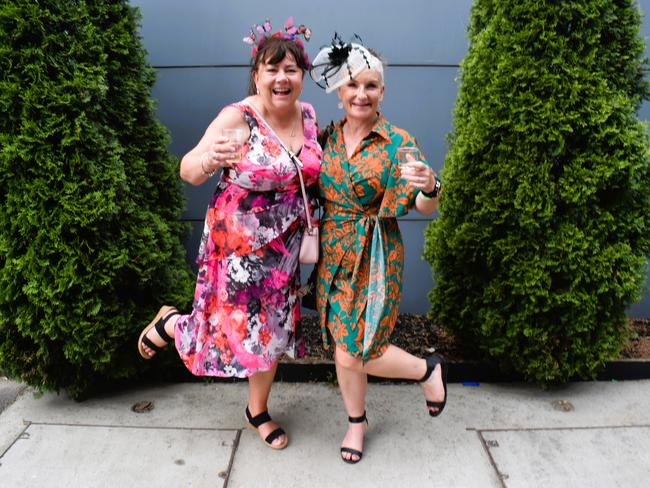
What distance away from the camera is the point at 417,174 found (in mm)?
1973

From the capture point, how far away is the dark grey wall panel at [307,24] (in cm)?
358

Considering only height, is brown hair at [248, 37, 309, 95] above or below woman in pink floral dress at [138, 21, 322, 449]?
above

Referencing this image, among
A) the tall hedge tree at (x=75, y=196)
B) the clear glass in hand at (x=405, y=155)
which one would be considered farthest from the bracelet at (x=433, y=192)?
the tall hedge tree at (x=75, y=196)

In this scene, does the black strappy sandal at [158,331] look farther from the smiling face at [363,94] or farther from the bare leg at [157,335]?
the smiling face at [363,94]

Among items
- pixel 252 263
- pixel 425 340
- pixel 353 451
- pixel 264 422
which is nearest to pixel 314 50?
pixel 252 263

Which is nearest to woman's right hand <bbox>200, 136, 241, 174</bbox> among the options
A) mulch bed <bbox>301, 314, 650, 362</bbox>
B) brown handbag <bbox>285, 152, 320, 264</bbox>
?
brown handbag <bbox>285, 152, 320, 264</bbox>

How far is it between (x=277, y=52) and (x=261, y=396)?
1.66 metres

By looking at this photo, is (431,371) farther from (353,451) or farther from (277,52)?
(277,52)

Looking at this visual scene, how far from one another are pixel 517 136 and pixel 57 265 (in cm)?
241

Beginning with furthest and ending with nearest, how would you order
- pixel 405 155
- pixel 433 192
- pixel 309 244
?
pixel 309 244, pixel 433 192, pixel 405 155

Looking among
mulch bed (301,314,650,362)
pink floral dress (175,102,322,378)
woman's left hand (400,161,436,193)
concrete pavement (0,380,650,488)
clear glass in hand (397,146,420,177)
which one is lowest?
concrete pavement (0,380,650,488)

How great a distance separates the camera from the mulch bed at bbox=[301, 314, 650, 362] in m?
3.41

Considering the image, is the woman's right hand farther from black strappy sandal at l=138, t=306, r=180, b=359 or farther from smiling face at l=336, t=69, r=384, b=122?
black strappy sandal at l=138, t=306, r=180, b=359

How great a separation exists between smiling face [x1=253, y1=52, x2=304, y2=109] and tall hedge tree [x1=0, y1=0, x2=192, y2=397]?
2.95 feet
